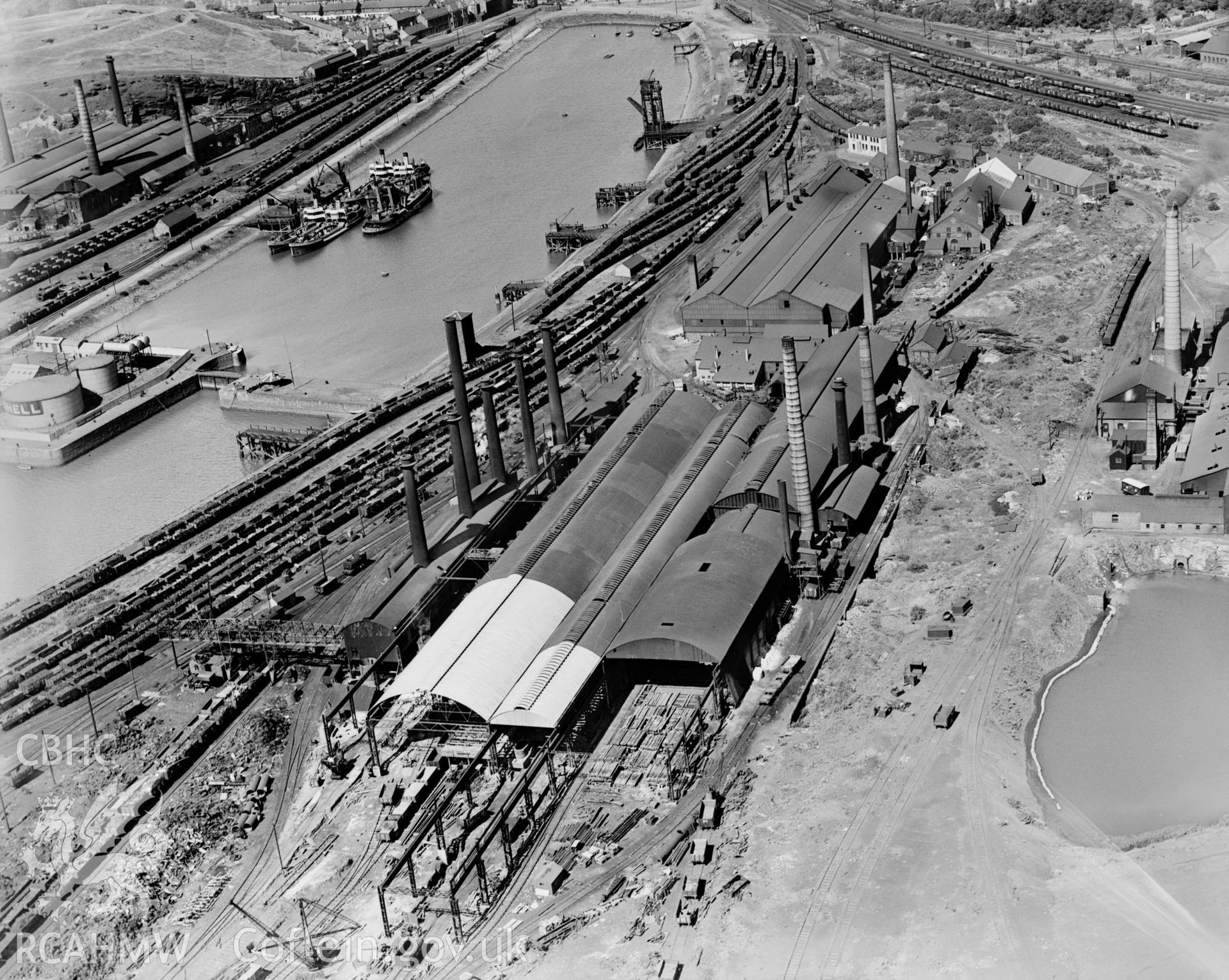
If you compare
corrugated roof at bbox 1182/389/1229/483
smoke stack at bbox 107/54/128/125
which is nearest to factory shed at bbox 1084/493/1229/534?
corrugated roof at bbox 1182/389/1229/483

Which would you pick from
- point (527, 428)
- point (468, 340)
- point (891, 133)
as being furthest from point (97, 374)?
point (891, 133)

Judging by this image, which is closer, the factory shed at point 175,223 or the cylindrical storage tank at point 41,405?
the cylindrical storage tank at point 41,405

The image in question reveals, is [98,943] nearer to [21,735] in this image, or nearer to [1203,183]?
[21,735]

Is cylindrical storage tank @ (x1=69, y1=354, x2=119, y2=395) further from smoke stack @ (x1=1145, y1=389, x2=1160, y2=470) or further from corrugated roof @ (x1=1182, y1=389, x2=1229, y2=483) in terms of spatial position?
corrugated roof @ (x1=1182, y1=389, x2=1229, y2=483)

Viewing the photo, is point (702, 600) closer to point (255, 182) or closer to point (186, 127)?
point (255, 182)

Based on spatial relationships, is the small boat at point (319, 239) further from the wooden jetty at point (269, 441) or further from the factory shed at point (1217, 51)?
the factory shed at point (1217, 51)

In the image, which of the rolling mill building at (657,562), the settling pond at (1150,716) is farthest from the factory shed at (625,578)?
the settling pond at (1150,716)
